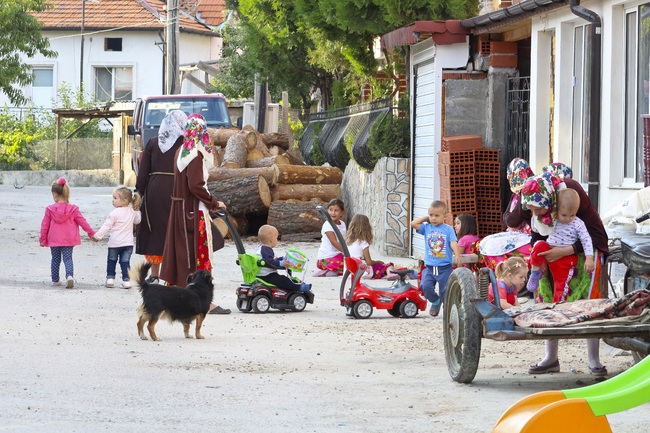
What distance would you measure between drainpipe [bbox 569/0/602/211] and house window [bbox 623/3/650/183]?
288 millimetres

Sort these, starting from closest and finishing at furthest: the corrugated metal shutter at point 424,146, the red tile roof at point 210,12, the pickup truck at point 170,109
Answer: the corrugated metal shutter at point 424,146 < the pickup truck at point 170,109 < the red tile roof at point 210,12

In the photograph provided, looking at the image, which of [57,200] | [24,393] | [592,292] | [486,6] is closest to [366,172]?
[486,6]

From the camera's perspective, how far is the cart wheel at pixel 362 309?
9.83 meters

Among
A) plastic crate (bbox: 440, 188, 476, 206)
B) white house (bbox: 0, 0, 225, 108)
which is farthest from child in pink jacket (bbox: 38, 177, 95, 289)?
white house (bbox: 0, 0, 225, 108)

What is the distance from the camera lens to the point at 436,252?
32.0ft

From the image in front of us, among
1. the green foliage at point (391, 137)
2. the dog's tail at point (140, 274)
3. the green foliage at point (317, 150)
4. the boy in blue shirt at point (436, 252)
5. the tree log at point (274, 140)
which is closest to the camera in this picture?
the dog's tail at point (140, 274)

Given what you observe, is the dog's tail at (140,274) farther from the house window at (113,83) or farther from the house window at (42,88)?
the house window at (42,88)

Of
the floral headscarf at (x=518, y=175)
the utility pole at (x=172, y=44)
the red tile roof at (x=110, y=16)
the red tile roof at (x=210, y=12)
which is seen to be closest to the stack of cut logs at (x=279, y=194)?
the floral headscarf at (x=518, y=175)

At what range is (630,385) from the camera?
373 centimetres

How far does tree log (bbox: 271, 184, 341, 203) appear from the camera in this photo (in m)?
18.3

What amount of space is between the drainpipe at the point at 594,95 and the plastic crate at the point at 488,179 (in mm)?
2659

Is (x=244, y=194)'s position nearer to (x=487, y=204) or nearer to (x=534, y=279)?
(x=487, y=204)

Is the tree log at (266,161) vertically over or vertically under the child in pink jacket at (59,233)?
over

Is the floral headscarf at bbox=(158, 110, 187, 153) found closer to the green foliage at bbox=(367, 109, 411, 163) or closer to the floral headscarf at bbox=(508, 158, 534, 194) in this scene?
the floral headscarf at bbox=(508, 158, 534, 194)
